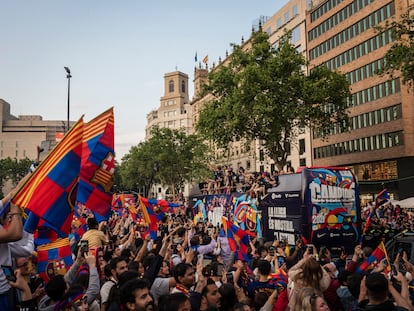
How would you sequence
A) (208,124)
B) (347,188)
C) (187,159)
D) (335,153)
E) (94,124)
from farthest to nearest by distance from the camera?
(187,159)
(335,153)
(208,124)
(347,188)
(94,124)

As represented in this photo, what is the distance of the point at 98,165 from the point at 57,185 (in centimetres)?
369

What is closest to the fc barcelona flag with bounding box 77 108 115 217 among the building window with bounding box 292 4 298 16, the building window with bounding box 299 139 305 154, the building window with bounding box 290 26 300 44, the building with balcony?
the building window with bounding box 299 139 305 154

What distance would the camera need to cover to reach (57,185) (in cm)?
546

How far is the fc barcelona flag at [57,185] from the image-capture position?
518 centimetres

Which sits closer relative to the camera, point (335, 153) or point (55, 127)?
point (335, 153)

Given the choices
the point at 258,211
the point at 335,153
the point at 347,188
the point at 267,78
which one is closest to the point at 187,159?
the point at 335,153

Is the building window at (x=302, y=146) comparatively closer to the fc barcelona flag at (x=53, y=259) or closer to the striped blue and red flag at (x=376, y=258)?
the striped blue and red flag at (x=376, y=258)

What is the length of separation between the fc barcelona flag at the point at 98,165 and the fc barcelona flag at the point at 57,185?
9.36ft

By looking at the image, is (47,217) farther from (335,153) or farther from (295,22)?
(295,22)

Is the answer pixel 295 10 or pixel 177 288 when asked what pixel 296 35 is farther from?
pixel 177 288

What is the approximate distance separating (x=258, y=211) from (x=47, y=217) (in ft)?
42.5

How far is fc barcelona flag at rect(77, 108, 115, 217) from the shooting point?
28.2 ft

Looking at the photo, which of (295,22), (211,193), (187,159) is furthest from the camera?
(187,159)

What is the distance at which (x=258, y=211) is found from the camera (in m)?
17.5
